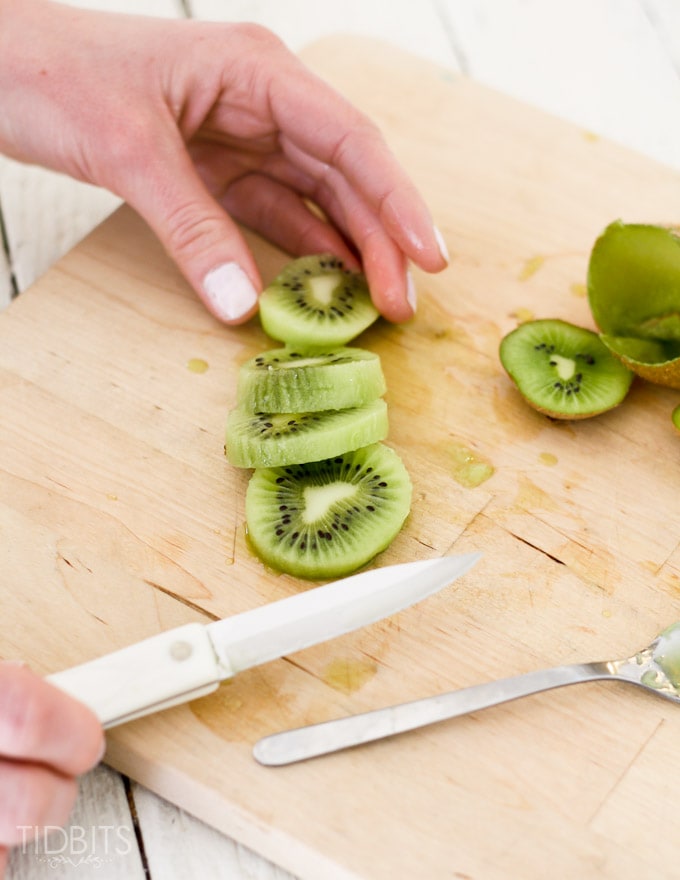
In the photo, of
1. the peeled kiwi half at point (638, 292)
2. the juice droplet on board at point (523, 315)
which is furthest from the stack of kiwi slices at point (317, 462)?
the peeled kiwi half at point (638, 292)

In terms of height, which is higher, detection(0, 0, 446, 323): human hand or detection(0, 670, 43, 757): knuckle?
detection(0, 0, 446, 323): human hand

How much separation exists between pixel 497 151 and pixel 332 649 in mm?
1337

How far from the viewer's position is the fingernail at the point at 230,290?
6.19ft

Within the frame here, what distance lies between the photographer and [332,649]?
1502 millimetres

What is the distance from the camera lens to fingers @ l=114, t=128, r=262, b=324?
186cm

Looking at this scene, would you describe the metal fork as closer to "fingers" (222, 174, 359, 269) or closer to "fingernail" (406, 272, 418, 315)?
"fingernail" (406, 272, 418, 315)

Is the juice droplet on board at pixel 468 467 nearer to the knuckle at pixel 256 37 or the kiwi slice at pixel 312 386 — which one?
the kiwi slice at pixel 312 386

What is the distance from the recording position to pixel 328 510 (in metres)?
1.62

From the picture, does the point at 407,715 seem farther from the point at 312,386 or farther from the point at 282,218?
the point at 282,218

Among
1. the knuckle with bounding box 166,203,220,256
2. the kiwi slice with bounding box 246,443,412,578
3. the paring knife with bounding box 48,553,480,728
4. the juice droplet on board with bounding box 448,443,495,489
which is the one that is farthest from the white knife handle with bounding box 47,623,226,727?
the knuckle with bounding box 166,203,220,256

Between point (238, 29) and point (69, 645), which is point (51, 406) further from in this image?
point (238, 29)

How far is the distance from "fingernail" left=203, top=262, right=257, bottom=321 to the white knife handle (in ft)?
2.45

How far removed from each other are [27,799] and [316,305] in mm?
1039

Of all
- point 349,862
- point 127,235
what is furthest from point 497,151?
point 349,862
